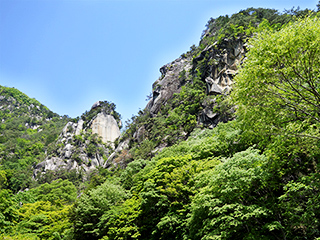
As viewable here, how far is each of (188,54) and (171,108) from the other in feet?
107

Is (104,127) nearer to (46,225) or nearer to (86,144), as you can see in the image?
(86,144)

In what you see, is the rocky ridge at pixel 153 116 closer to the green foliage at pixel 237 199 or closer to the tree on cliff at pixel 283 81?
the green foliage at pixel 237 199

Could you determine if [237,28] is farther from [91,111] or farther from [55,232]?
[91,111]

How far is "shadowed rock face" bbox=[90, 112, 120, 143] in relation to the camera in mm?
88312

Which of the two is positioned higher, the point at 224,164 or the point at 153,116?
the point at 153,116

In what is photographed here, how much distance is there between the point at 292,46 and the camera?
7.55 meters

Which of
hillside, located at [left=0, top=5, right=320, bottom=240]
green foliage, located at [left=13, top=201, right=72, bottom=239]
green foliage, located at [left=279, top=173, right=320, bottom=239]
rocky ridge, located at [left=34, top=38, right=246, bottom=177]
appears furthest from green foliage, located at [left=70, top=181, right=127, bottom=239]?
rocky ridge, located at [left=34, top=38, right=246, bottom=177]

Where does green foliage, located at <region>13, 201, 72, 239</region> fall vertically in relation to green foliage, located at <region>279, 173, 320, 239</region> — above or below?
above

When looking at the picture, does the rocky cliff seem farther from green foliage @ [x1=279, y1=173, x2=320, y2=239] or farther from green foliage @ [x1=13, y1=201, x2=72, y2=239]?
green foliage @ [x1=279, y1=173, x2=320, y2=239]

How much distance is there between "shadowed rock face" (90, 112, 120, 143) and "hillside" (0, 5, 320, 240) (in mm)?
26691

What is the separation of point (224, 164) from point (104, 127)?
82.7 metres

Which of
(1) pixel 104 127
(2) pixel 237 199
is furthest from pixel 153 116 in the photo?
(2) pixel 237 199

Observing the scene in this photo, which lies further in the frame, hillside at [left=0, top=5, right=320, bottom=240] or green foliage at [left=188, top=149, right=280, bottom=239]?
green foliage at [left=188, top=149, right=280, bottom=239]

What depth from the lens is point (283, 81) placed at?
26.8ft
